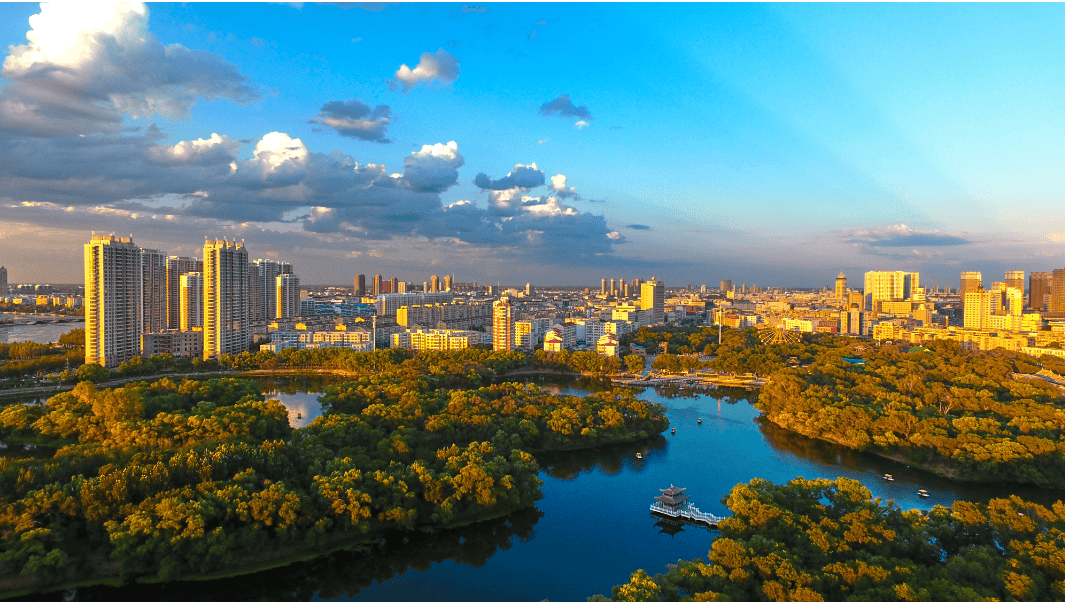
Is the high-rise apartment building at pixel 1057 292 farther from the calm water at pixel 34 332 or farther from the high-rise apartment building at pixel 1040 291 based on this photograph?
the calm water at pixel 34 332

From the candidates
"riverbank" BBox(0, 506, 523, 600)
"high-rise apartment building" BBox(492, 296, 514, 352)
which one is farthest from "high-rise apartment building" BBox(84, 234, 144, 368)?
"riverbank" BBox(0, 506, 523, 600)

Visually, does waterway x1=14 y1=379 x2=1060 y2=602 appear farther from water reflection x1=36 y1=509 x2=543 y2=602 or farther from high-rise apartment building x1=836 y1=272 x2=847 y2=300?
high-rise apartment building x1=836 y1=272 x2=847 y2=300

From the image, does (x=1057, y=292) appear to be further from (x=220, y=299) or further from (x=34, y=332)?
(x=34, y=332)

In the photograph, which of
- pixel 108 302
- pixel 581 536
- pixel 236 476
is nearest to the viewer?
pixel 236 476

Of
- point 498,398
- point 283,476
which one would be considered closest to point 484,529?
point 283,476

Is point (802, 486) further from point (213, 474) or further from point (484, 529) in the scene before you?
point (213, 474)

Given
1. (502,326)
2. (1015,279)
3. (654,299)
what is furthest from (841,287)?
(502,326)
